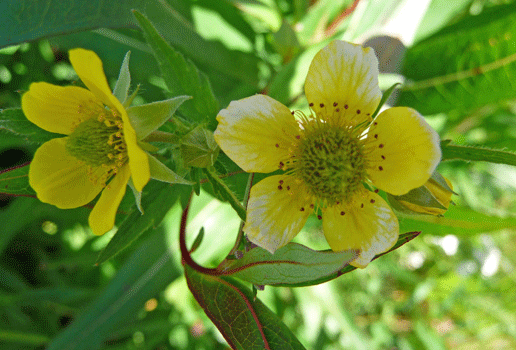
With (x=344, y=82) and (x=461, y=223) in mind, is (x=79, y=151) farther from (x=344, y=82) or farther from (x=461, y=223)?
(x=461, y=223)

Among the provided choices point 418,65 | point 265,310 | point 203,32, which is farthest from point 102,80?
point 418,65

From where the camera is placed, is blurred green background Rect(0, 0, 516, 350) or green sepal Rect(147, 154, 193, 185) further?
blurred green background Rect(0, 0, 516, 350)

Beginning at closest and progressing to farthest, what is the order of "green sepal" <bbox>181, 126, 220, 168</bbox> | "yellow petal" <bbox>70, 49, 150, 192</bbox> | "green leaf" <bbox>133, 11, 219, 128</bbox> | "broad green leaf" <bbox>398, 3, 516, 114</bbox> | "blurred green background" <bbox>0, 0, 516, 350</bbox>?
"yellow petal" <bbox>70, 49, 150, 192</bbox> → "green sepal" <bbox>181, 126, 220, 168</bbox> → "green leaf" <bbox>133, 11, 219, 128</bbox> → "blurred green background" <bbox>0, 0, 516, 350</bbox> → "broad green leaf" <bbox>398, 3, 516, 114</bbox>

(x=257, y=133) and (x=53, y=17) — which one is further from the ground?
(x=53, y=17)

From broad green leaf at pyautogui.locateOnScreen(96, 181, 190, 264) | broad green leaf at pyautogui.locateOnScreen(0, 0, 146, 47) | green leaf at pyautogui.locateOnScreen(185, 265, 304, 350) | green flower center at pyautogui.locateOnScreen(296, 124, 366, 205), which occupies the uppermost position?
broad green leaf at pyautogui.locateOnScreen(0, 0, 146, 47)

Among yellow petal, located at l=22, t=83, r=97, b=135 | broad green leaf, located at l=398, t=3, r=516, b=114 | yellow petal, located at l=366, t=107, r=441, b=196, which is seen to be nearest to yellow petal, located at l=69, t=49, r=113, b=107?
yellow petal, located at l=22, t=83, r=97, b=135

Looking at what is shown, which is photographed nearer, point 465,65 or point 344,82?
point 344,82

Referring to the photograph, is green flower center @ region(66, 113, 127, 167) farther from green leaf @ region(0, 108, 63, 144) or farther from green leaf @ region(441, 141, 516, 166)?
green leaf @ region(441, 141, 516, 166)

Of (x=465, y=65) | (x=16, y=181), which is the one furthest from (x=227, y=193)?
(x=465, y=65)
